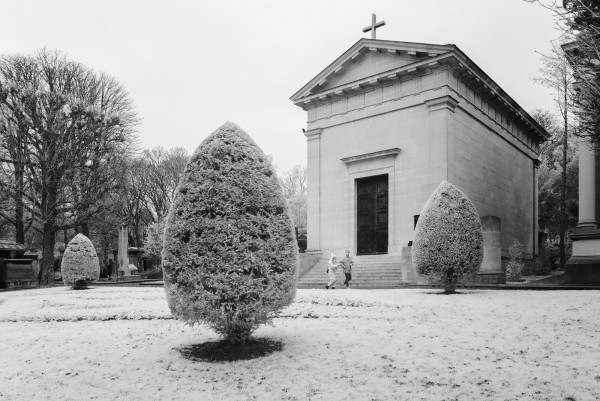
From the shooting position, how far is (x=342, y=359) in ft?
21.1

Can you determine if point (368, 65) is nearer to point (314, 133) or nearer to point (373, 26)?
point (373, 26)

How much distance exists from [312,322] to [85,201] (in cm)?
2190

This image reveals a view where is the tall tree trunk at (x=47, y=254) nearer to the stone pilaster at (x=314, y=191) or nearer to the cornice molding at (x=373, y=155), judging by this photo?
the stone pilaster at (x=314, y=191)

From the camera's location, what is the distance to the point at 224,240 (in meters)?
6.43

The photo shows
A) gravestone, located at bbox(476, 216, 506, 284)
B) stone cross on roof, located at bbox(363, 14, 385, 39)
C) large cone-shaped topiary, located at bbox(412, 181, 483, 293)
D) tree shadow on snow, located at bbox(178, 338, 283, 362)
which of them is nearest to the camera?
tree shadow on snow, located at bbox(178, 338, 283, 362)

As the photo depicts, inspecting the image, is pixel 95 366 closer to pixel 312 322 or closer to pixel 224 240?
pixel 224 240

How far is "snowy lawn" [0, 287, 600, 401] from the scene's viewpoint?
549cm

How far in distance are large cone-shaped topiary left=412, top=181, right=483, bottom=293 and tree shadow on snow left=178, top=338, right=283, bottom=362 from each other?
747 cm

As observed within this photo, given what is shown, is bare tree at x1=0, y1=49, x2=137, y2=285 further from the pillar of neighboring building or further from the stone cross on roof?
the pillar of neighboring building

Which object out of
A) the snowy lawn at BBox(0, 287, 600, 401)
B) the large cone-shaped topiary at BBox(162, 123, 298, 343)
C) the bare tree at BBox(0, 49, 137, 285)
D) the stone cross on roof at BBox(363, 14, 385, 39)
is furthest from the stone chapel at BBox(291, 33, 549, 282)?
the large cone-shaped topiary at BBox(162, 123, 298, 343)

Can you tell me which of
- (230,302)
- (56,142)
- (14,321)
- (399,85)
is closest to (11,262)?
(56,142)

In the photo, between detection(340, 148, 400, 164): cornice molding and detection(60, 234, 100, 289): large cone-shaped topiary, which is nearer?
detection(60, 234, 100, 289): large cone-shaped topiary

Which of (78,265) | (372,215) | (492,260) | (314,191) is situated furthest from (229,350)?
(314,191)

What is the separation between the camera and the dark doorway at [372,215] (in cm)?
2425
